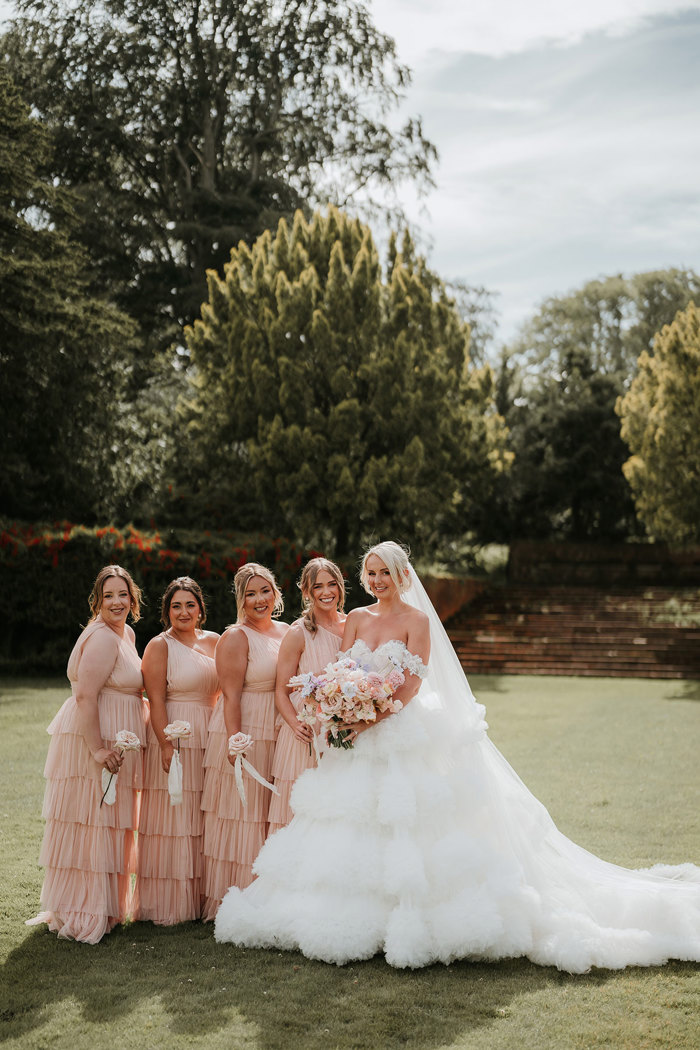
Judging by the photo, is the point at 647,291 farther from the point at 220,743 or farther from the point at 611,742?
the point at 220,743

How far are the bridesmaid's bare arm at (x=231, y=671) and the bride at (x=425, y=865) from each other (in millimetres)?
579

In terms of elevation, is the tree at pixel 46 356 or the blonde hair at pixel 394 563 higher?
the tree at pixel 46 356

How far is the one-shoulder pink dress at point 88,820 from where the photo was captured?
5.30m

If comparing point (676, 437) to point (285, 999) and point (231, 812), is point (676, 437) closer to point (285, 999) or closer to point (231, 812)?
point (231, 812)

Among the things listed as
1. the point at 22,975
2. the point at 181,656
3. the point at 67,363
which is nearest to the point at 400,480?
the point at 67,363

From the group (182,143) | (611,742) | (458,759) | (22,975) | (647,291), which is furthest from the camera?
(647,291)

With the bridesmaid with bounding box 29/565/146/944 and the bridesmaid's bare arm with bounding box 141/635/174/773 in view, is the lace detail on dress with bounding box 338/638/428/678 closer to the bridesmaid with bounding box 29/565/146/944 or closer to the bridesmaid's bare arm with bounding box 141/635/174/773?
the bridesmaid's bare arm with bounding box 141/635/174/773

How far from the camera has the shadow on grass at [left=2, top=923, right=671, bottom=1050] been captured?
4.06 metres

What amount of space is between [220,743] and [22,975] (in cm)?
154

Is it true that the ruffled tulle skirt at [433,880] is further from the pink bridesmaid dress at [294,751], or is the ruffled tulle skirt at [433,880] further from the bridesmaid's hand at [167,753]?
the bridesmaid's hand at [167,753]

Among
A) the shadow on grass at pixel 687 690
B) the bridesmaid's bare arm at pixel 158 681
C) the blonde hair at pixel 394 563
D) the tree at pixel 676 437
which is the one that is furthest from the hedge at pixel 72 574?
the blonde hair at pixel 394 563

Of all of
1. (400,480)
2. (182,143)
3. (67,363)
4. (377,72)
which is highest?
(377,72)

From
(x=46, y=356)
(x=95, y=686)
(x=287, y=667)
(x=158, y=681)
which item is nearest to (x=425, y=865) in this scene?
(x=287, y=667)

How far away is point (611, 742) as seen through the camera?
12.1 meters
